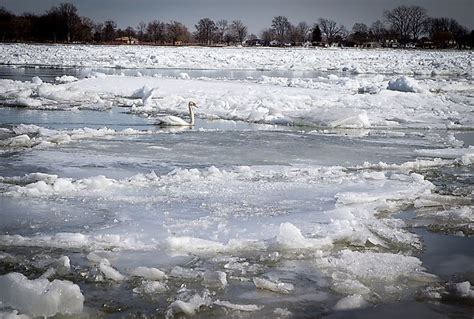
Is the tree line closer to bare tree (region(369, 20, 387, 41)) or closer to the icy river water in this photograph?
bare tree (region(369, 20, 387, 41))

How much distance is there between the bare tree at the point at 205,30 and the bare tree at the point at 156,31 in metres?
5.66

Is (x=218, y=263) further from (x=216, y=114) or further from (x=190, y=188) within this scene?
(x=216, y=114)

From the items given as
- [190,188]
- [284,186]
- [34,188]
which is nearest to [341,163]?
[284,186]

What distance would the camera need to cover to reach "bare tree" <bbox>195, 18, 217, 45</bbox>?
8150 cm

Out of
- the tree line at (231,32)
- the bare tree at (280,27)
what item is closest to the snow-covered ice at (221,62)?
the tree line at (231,32)

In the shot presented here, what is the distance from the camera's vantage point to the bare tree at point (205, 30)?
267 feet

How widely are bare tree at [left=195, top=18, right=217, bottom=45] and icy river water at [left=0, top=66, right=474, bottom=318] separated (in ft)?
246

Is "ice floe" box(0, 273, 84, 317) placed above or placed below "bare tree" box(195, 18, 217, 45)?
below

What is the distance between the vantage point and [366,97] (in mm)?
15391

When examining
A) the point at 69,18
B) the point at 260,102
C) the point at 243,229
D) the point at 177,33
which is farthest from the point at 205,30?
the point at 243,229

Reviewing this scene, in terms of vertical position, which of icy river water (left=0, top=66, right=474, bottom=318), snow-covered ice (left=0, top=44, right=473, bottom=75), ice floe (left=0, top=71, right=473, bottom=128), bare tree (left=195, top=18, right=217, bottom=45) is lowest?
icy river water (left=0, top=66, right=474, bottom=318)

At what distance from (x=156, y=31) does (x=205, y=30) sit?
7.09 m

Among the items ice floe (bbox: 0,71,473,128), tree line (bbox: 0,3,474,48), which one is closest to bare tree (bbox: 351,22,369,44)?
tree line (bbox: 0,3,474,48)

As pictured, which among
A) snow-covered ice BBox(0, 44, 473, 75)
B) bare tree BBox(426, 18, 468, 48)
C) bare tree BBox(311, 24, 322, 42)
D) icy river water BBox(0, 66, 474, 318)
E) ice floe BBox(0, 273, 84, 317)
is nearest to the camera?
ice floe BBox(0, 273, 84, 317)
